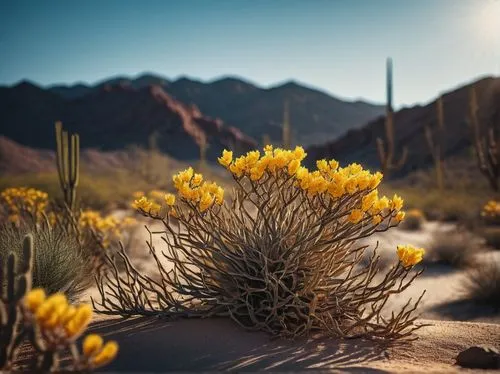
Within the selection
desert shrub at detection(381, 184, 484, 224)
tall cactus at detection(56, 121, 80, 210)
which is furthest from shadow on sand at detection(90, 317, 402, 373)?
desert shrub at detection(381, 184, 484, 224)

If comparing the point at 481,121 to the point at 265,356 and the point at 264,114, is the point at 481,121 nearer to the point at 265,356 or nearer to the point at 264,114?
the point at 265,356

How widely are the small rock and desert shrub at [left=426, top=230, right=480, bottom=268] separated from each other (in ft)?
20.6

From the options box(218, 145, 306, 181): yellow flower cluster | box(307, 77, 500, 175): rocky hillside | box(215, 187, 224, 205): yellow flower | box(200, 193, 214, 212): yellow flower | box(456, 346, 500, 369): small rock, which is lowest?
box(456, 346, 500, 369): small rock

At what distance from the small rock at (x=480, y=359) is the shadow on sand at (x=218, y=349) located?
536 mm

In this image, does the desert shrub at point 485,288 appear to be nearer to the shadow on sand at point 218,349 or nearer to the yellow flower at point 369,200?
the shadow on sand at point 218,349

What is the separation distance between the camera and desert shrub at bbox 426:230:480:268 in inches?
351

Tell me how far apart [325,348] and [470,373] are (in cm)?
96

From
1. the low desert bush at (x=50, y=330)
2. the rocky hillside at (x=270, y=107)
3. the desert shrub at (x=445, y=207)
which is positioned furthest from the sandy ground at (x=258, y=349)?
the rocky hillside at (x=270, y=107)

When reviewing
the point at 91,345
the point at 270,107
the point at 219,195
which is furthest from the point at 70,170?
the point at 270,107

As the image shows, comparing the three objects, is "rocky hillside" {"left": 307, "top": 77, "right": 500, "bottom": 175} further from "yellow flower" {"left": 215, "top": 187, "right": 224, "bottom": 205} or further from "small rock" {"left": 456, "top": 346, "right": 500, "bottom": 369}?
"yellow flower" {"left": 215, "top": 187, "right": 224, "bottom": 205}

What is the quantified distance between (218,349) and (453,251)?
7.33m

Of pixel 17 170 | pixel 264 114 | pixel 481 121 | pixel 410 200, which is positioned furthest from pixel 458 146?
pixel 264 114

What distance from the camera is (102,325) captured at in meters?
3.64

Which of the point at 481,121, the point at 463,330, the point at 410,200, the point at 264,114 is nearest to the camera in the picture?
the point at 463,330
